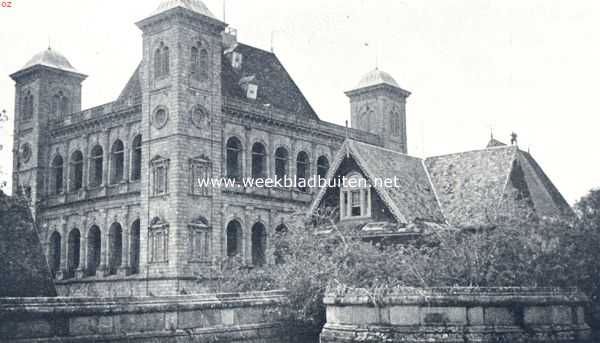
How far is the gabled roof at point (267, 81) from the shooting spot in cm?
4431

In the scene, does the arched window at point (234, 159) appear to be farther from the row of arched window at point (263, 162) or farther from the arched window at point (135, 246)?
the arched window at point (135, 246)

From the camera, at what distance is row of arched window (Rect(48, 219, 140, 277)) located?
4000cm

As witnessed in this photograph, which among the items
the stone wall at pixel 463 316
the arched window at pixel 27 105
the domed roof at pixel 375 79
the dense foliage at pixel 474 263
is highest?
the domed roof at pixel 375 79

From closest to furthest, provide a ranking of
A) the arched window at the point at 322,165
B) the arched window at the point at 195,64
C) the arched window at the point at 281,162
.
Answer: the arched window at the point at 195,64 < the arched window at the point at 281,162 < the arched window at the point at 322,165

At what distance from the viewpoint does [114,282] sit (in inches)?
1547

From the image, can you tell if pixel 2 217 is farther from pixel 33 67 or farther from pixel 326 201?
pixel 33 67

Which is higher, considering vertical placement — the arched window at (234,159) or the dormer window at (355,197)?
the arched window at (234,159)

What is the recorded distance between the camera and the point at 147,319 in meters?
16.5

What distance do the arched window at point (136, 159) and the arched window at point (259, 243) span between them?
6.84 meters

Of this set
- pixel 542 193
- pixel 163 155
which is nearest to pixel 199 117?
pixel 163 155

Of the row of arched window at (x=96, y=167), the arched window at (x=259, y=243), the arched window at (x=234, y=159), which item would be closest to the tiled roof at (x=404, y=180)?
the arched window at (x=234, y=159)

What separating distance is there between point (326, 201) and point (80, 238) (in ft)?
62.5

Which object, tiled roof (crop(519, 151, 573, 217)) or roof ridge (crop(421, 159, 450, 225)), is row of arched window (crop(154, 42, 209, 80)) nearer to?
roof ridge (crop(421, 159, 450, 225))

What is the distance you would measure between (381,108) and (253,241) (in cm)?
1566
